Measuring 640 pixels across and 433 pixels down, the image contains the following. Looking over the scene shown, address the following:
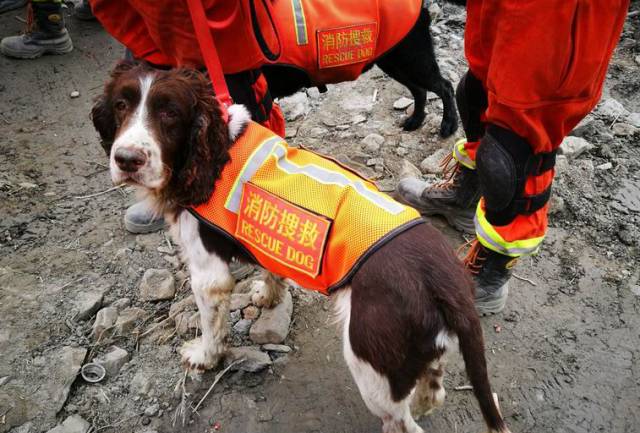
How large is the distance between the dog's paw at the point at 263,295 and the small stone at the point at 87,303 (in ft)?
3.17

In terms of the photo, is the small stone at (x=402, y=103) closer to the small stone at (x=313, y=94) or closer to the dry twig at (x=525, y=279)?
the small stone at (x=313, y=94)

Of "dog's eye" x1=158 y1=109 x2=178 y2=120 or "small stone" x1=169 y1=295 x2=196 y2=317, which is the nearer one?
"dog's eye" x1=158 y1=109 x2=178 y2=120

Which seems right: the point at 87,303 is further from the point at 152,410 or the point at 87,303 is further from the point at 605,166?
the point at 605,166

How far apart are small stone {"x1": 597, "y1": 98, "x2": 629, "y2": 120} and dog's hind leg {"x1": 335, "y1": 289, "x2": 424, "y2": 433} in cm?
367

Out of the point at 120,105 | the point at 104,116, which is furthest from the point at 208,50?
the point at 104,116

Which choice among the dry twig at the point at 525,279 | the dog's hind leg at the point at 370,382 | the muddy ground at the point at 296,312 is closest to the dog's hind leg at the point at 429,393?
the muddy ground at the point at 296,312

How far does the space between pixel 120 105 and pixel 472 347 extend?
1.84 m

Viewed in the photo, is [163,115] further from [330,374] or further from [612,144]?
[612,144]

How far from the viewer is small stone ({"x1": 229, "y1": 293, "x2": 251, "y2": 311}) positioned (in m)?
3.01

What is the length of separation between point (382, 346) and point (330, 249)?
17.7 inches

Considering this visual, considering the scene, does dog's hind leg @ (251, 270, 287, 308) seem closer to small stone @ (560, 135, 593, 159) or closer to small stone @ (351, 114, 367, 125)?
small stone @ (351, 114, 367, 125)

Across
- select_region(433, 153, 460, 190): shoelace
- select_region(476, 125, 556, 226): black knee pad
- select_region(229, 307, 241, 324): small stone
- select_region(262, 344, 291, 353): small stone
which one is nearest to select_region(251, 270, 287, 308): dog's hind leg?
select_region(229, 307, 241, 324): small stone

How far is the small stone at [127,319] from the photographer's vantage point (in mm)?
2812

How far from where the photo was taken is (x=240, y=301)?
3039 mm
